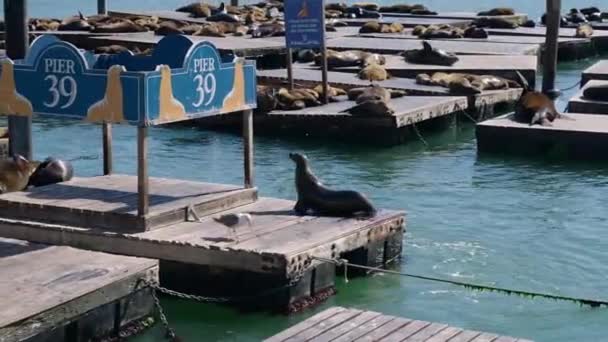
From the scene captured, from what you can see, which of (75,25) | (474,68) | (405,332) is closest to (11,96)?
(405,332)

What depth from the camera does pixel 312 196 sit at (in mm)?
8773

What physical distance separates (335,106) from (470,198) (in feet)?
14.9

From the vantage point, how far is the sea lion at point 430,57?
69.4 feet

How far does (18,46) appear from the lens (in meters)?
10.2

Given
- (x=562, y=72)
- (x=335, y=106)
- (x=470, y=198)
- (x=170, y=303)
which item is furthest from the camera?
(x=562, y=72)

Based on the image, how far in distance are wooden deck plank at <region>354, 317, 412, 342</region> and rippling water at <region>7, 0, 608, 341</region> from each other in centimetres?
137

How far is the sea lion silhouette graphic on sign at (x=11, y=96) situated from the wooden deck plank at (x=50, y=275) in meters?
1.08

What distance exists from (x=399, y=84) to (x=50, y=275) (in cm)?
1218

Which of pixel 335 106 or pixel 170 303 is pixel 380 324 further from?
pixel 335 106

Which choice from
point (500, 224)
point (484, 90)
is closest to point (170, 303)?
point (500, 224)

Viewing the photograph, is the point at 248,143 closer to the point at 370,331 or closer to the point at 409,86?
the point at 370,331

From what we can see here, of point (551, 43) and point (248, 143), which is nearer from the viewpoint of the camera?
point (248, 143)

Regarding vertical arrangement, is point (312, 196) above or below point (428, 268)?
above

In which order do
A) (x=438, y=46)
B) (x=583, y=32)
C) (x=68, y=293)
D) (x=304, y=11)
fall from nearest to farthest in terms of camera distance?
(x=68, y=293) → (x=304, y=11) → (x=438, y=46) → (x=583, y=32)
